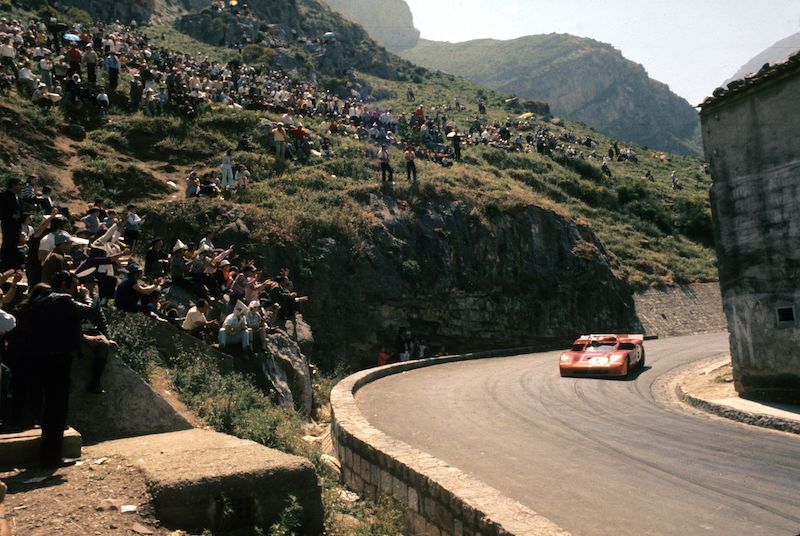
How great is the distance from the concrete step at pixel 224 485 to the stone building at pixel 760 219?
1313 cm

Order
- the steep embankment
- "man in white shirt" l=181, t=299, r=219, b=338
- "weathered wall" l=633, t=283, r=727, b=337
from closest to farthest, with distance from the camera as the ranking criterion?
"man in white shirt" l=181, t=299, r=219, b=338, "weathered wall" l=633, t=283, r=727, b=337, the steep embankment

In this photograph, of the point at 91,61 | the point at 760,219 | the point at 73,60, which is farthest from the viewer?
the point at 91,61

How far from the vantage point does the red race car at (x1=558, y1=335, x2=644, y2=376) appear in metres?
18.8

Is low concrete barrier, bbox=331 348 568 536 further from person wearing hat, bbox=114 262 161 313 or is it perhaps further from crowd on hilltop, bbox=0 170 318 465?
person wearing hat, bbox=114 262 161 313

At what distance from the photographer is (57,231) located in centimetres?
1091

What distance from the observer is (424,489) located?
7727mm

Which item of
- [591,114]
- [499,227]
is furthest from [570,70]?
[499,227]

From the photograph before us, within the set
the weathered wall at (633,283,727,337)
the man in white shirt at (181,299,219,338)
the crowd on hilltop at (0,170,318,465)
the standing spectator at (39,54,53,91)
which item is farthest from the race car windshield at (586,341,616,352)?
the standing spectator at (39,54,53,91)

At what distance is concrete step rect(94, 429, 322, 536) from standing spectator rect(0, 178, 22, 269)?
623cm

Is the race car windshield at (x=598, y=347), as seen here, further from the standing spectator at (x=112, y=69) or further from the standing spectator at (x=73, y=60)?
the standing spectator at (x=112, y=69)

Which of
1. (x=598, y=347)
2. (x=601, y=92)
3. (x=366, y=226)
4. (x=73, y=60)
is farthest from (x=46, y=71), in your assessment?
(x=601, y=92)

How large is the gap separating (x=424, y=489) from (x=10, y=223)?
365 inches

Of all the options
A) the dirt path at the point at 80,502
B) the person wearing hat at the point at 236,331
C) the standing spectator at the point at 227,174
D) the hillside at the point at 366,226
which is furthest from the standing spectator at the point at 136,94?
the dirt path at the point at 80,502

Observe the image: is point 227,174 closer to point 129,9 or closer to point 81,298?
point 81,298
